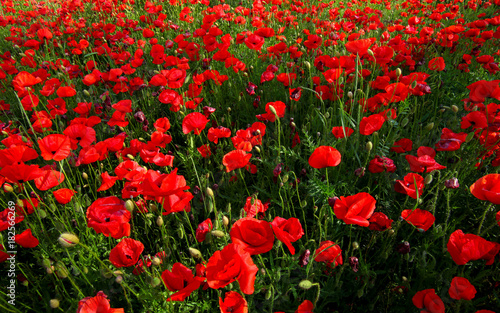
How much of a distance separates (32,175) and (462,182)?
8.12 ft

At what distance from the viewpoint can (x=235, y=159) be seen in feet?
5.19

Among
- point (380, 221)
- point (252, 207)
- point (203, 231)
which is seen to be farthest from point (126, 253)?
point (380, 221)

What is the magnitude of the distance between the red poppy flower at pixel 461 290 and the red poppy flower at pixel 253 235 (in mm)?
701

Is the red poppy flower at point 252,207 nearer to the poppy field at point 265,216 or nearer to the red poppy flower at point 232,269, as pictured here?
the poppy field at point 265,216

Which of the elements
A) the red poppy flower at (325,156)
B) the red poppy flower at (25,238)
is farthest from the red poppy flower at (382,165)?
the red poppy flower at (25,238)

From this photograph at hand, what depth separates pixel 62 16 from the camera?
5125 mm

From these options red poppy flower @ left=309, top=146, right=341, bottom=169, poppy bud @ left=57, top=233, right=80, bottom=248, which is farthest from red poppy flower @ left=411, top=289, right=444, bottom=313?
poppy bud @ left=57, top=233, right=80, bottom=248

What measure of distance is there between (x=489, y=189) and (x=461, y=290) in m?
0.44

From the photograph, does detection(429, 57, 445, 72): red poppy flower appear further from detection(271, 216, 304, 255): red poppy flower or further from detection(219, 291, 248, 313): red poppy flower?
detection(219, 291, 248, 313): red poppy flower

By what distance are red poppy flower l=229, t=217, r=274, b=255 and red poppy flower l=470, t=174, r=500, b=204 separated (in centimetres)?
87

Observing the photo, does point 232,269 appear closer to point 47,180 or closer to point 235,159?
point 235,159

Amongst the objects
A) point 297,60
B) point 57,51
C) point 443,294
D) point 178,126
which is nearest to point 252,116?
point 178,126

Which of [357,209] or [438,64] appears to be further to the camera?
[438,64]

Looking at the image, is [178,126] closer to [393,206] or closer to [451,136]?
[393,206]
